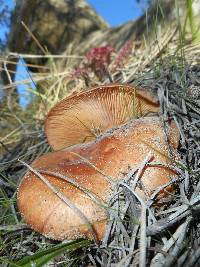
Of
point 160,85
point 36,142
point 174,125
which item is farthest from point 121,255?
point 36,142

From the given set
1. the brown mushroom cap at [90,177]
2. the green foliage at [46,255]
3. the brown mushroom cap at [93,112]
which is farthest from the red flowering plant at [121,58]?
the green foliage at [46,255]

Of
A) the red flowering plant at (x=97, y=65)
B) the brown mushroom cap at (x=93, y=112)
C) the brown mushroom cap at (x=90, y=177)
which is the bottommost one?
the brown mushroom cap at (x=90, y=177)

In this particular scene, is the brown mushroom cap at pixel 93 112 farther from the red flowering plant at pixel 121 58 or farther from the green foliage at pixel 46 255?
the red flowering plant at pixel 121 58

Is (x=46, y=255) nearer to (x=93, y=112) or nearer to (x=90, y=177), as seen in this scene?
(x=90, y=177)

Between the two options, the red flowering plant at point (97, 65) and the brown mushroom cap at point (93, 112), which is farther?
the red flowering plant at point (97, 65)

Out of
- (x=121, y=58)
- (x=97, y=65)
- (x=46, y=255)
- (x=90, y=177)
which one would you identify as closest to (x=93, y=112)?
(x=90, y=177)

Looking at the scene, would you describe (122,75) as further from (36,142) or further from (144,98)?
(144,98)

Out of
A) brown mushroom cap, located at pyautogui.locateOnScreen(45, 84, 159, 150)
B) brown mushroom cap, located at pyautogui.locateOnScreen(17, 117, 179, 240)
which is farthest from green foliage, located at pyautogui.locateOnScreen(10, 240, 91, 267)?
brown mushroom cap, located at pyautogui.locateOnScreen(45, 84, 159, 150)
